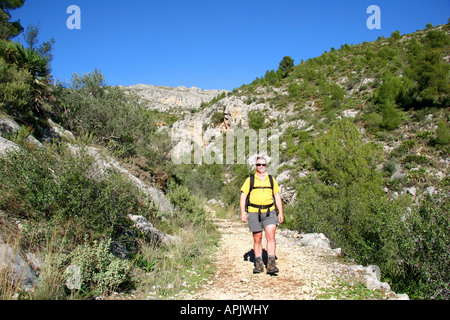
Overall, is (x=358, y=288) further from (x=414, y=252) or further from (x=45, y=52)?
(x=45, y=52)

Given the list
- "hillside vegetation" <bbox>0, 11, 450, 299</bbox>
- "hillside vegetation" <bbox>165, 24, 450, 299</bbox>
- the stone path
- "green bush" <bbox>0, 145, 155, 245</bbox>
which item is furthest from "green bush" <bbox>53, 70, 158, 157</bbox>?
"hillside vegetation" <bbox>165, 24, 450, 299</bbox>

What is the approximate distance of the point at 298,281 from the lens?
153 inches

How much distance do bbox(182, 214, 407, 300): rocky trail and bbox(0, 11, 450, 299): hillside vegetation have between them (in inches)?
19.9

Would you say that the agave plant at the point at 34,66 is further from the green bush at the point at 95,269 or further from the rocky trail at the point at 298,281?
the rocky trail at the point at 298,281

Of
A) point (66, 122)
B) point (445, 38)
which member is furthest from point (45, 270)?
point (445, 38)

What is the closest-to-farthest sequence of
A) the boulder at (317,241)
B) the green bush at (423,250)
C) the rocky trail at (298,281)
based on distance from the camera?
the rocky trail at (298,281), the green bush at (423,250), the boulder at (317,241)

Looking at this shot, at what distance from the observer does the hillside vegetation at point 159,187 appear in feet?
11.1

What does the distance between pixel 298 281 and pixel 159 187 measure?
729 centimetres

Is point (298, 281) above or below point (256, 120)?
below

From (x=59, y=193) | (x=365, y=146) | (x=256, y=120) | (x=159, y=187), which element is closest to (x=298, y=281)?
(x=59, y=193)

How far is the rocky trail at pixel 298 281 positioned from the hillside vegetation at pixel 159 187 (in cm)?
51

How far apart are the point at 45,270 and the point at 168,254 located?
2.39 meters

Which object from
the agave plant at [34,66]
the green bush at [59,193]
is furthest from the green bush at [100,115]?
the green bush at [59,193]

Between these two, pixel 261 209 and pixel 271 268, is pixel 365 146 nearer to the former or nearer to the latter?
pixel 261 209
